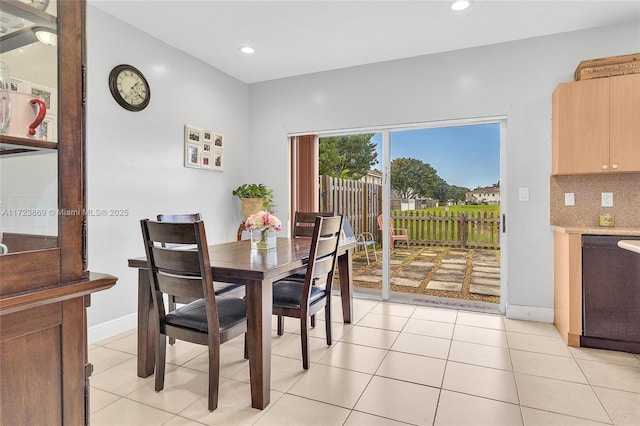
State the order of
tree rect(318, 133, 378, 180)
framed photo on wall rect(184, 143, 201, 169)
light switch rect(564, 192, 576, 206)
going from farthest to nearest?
1. tree rect(318, 133, 378, 180)
2. framed photo on wall rect(184, 143, 201, 169)
3. light switch rect(564, 192, 576, 206)

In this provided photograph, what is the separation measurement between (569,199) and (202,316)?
10.9ft

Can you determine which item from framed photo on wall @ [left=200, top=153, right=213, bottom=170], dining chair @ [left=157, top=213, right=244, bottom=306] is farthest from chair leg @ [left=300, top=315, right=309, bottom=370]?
framed photo on wall @ [left=200, top=153, right=213, bottom=170]

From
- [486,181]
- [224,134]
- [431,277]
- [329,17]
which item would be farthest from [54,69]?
[431,277]

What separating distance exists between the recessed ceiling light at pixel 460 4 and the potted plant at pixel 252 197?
2.71m

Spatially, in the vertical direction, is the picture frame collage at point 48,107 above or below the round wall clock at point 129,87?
below

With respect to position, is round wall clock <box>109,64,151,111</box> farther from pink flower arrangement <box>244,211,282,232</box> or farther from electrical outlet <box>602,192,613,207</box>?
electrical outlet <box>602,192,613,207</box>

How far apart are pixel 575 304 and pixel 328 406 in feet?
7.05

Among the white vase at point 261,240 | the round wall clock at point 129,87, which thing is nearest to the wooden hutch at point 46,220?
the white vase at point 261,240

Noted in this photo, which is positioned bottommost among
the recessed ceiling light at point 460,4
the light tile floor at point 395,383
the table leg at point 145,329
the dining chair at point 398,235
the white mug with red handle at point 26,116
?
the light tile floor at point 395,383

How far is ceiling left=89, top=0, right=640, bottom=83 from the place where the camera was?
9.18 feet

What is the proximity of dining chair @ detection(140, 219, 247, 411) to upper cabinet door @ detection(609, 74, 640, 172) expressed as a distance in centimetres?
317

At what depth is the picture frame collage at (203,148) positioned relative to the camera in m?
3.73

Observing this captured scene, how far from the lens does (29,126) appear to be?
0.90 meters

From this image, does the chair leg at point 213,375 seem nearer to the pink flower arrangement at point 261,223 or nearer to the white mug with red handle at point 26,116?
the pink flower arrangement at point 261,223
